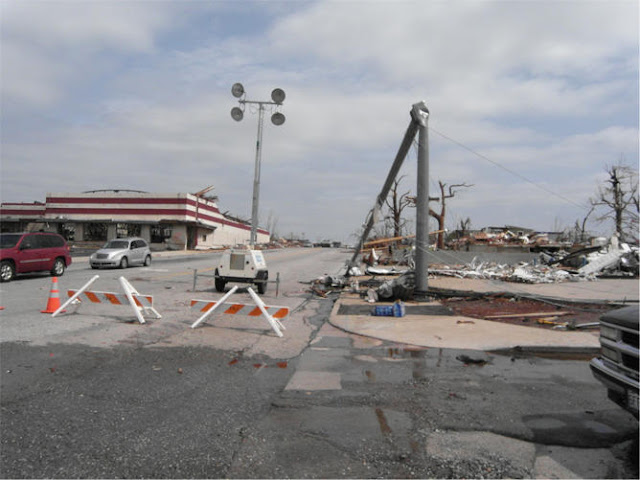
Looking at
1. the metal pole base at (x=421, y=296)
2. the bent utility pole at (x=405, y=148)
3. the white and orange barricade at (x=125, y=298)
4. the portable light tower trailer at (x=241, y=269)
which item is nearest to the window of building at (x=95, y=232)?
the bent utility pole at (x=405, y=148)

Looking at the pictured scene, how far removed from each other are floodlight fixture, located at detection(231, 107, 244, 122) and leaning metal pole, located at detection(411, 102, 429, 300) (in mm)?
11974

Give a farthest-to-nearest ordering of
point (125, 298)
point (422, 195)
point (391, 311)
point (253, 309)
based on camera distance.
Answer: point (422, 195) < point (391, 311) < point (125, 298) < point (253, 309)

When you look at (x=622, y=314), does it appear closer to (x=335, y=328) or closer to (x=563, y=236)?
(x=335, y=328)

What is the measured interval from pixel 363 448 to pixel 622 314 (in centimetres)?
258

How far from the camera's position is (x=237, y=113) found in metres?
23.6

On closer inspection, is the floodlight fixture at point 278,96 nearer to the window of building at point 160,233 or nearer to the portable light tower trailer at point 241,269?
the portable light tower trailer at point 241,269

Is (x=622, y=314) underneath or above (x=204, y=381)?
above

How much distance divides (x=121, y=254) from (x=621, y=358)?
24500 millimetres

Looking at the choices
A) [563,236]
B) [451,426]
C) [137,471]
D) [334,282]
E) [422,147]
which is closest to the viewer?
[137,471]

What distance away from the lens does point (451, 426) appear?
436cm

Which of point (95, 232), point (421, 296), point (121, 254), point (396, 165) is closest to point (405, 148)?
point (396, 165)

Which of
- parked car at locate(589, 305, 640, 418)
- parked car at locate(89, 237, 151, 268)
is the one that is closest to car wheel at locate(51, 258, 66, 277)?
parked car at locate(89, 237, 151, 268)

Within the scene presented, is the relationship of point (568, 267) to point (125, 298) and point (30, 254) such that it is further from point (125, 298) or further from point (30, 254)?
point (30, 254)

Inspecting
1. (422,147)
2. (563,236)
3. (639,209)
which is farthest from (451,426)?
(563,236)
